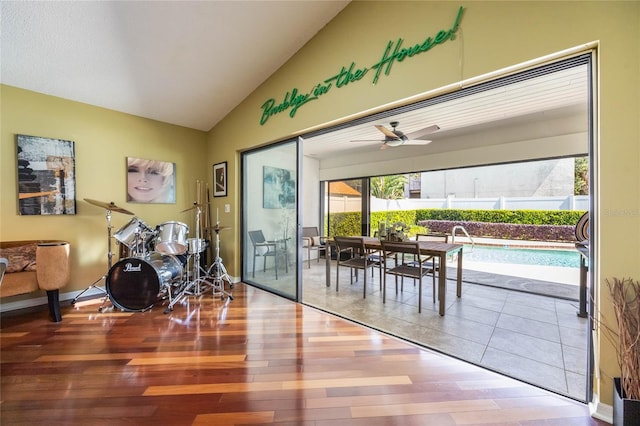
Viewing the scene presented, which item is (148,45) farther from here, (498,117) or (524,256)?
(524,256)

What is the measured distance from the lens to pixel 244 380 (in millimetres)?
1766

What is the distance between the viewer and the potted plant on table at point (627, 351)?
4.11ft

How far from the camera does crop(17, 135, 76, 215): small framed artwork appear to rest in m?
3.00

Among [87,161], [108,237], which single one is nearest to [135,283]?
[108,237]

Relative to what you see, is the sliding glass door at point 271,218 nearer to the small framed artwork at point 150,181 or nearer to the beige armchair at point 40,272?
the small framed artwork at point 150,181

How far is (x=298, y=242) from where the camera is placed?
3.37 m

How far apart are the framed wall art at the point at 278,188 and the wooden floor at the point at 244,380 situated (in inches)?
64.4

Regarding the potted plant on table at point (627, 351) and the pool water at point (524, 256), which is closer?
the potted plant on table at point (627, 351)

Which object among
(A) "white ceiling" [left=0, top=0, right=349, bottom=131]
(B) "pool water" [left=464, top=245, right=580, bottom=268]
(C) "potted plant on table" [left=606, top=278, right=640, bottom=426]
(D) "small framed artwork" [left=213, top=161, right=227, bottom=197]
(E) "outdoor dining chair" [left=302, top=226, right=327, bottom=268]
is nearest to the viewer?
(C) "potted plant on table" [left=606, top=278, right=640, bottom=426]

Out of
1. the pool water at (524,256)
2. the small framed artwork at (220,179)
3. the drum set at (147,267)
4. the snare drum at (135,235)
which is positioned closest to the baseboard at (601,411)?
the drum set at (147,267)

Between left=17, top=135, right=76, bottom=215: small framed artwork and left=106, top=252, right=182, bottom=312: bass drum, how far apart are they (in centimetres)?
128

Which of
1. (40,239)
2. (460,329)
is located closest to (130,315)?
(40,239)

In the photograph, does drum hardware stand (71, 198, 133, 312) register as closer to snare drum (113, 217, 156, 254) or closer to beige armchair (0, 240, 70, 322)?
snare drum (113, 217, 156, 254)

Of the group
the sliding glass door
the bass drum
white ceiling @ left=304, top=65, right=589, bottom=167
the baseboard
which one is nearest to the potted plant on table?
the baseboard
